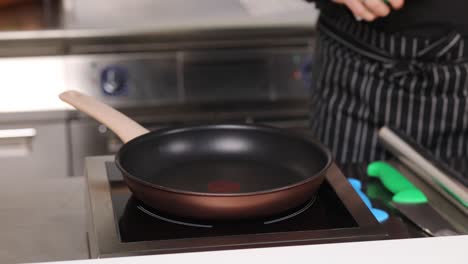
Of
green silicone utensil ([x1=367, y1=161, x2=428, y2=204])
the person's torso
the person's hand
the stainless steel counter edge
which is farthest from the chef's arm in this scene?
the stainless steel counter edge

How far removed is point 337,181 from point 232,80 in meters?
1.07

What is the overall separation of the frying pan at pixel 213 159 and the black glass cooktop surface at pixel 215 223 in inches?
0.6

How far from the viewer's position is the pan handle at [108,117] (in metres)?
0.90

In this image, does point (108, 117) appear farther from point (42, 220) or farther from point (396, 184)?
point (396, 184)

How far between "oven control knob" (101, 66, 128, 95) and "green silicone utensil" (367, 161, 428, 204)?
913 mm

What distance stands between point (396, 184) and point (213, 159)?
0.23 meters

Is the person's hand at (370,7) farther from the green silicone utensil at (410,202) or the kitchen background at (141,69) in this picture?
the kitchen background at (141,69)

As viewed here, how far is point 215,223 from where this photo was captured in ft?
2.51

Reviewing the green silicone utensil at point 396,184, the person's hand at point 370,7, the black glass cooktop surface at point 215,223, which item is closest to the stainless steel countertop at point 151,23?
the person's hand at point 370,7

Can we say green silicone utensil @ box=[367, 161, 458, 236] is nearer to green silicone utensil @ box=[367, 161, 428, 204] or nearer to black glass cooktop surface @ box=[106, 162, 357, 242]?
green silicone utensil @ box=[367, 161, 428, 204]

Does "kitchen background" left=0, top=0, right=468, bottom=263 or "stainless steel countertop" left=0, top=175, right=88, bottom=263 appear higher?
"stainless steel countertop" left=0, top=175, right=88, bottom=263

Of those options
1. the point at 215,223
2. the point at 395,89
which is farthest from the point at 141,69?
the point at 215,223

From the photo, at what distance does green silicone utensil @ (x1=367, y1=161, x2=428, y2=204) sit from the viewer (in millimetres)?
936

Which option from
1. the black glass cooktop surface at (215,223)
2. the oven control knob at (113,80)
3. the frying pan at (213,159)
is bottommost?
the oven control knob at (113,80)
